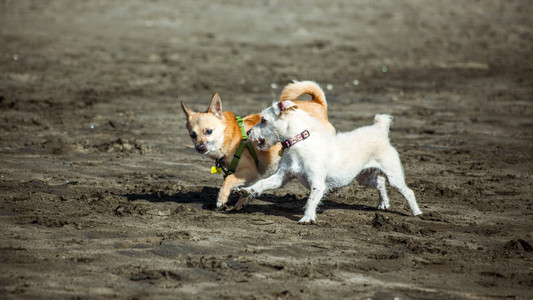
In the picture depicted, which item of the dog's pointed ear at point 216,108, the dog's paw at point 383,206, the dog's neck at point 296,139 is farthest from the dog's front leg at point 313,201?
the dog's pointed ear at point 216,108

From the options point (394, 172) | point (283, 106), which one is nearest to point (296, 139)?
point (283, 106)

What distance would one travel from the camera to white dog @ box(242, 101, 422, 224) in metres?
6.58

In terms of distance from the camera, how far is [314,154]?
6.59 metres

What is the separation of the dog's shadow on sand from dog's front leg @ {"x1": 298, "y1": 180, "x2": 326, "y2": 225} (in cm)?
26

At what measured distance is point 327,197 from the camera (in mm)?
7746

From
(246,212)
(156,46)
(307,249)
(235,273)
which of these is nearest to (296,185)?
(246,212)

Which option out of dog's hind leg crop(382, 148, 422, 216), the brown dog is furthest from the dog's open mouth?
dog's hind leg crop(382, 148, 422, 216)

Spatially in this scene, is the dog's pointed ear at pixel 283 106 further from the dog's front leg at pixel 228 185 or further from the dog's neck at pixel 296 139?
the dog's front leg at pixel 228 185

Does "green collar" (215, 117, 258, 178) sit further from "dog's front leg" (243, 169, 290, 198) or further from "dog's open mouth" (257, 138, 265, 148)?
"dog's front leg" (243, 169, 290, 198)

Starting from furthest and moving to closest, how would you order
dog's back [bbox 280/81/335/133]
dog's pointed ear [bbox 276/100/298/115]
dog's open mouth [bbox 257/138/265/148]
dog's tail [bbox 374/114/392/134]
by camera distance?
dog's back [bbox 280/81/335/133] < dog's tail [bbox 374/114/392/134] < dog's open mouth [bbox 257/138/265/148] < dog's pointed ear [bbox 276/100/298/115]

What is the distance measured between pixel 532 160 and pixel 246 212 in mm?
4437

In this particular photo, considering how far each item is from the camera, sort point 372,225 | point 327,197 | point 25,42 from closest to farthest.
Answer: point 372,225 < point 327,197 < point 25,42

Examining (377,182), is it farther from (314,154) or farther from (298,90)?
(298,90)

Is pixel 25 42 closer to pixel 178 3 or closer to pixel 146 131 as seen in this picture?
pixel 178 3
